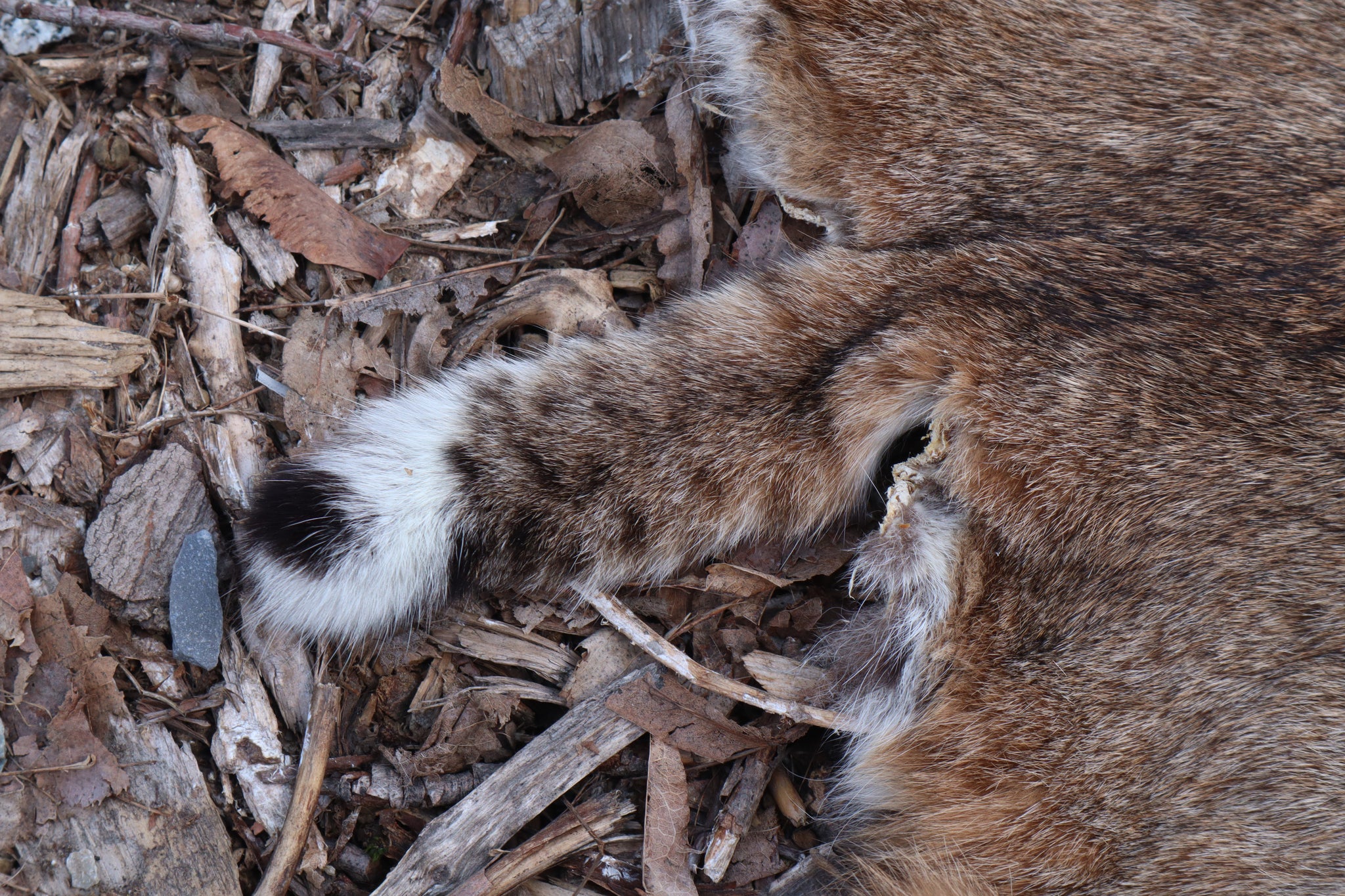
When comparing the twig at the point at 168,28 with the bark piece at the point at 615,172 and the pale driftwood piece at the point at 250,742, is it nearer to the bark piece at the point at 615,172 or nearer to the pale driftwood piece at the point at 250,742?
the bark piece at the point at 615,172

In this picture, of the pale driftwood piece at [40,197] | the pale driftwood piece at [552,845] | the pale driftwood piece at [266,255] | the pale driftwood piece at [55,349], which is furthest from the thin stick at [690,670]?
the pale driftwood piece at [40,197]

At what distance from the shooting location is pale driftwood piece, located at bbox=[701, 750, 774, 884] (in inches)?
94.1

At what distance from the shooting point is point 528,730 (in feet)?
8.20

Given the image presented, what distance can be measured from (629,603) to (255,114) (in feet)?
6.28

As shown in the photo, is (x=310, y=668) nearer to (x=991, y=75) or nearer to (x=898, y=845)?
(x=898, y=845)

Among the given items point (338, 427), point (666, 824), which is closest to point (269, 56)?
point (338, 427)

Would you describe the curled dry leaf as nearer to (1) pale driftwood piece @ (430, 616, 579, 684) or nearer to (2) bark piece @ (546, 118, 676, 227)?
(2) bark piece @ (546, 118, 676, 227)

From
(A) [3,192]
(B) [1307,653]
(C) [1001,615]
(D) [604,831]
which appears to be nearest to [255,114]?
(A) [3,192]

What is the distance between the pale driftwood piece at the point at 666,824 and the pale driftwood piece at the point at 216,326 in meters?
1.31

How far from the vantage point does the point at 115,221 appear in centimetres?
271

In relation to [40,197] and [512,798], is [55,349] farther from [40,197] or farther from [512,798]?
[512,798]

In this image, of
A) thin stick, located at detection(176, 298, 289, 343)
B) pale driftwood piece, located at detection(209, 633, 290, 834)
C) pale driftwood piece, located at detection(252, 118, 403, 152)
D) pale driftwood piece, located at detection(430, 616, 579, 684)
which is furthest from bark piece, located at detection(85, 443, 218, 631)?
pale driftwood piece, located at detection(252, 118, 403, 152)

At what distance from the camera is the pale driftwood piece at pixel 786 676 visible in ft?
8.10

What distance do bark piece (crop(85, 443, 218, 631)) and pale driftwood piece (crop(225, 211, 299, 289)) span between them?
0.57 metres
